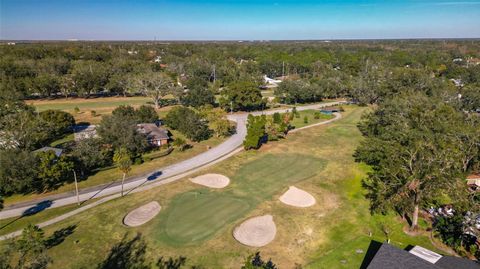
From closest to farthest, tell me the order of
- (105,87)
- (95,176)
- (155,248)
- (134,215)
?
1. (155,248)
2. (134,215)
3. (95,176)
4. (105,87)

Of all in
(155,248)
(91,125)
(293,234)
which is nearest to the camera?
(155,248)

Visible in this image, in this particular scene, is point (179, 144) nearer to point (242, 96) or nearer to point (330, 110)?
point (242, 96)

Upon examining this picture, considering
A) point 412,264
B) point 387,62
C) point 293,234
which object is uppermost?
point 387,62

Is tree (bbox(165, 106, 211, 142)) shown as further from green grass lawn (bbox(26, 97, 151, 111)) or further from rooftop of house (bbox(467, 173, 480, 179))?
rooftop of house (bbox(467, 173, 480, 179))

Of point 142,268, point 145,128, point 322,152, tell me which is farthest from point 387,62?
point 142,268

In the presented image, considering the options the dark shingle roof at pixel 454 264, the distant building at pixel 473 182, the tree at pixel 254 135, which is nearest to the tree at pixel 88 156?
the tree at pixel 254 135

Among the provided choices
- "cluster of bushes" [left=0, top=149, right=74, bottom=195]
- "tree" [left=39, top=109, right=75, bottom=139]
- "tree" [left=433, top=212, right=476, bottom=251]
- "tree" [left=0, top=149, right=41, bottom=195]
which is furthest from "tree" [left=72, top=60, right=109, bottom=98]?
"tree" [left=433, top=212, right=476, bottom=251]

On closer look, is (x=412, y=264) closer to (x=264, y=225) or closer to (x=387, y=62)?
(x=264, y=225)

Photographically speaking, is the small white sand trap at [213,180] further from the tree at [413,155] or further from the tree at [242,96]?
the tree at [242,96]
